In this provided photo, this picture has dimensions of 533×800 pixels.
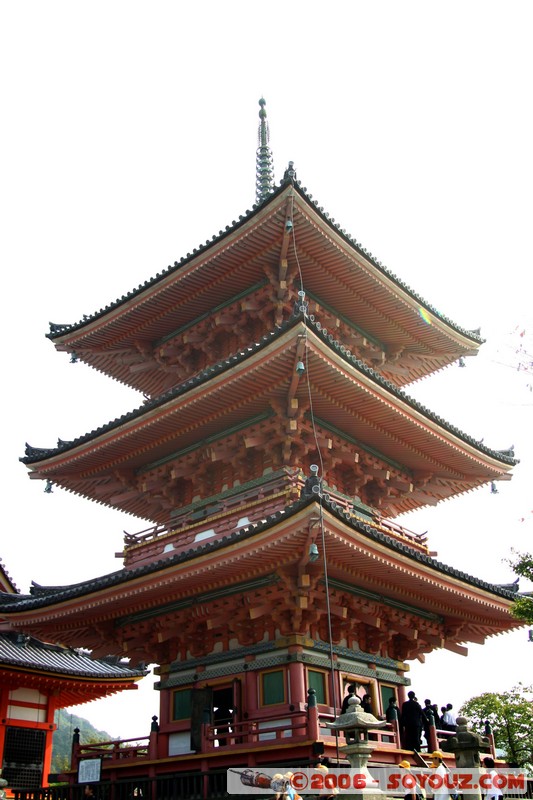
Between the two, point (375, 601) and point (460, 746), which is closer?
point (460, 746)

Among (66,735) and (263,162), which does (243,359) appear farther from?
(66,735)

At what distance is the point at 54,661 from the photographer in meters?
23.2

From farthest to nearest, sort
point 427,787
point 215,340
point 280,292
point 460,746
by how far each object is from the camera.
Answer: point 215,340 < point 280,292 < point 460,746 < point 427,787

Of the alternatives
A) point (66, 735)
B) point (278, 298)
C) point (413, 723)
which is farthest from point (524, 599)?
point (66, 735)

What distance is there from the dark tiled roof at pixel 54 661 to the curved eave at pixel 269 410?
5.55m

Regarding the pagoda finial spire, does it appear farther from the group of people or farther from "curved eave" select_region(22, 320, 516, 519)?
the group of people

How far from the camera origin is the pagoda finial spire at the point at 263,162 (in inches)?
1009

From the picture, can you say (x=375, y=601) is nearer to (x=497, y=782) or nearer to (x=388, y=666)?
(x=388, y=666)

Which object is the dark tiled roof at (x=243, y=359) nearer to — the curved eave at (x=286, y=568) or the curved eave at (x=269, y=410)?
the curved eave at (x=269, y=410)

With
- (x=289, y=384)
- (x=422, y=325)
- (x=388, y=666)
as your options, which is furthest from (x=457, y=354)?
(x=388, y=666)

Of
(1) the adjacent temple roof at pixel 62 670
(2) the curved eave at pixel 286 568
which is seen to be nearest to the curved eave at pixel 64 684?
(1) the adjacent temple roof at pixel 62 670

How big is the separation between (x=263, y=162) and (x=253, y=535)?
17.0m

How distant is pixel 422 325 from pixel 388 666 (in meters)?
8.89

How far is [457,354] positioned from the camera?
21.5m
